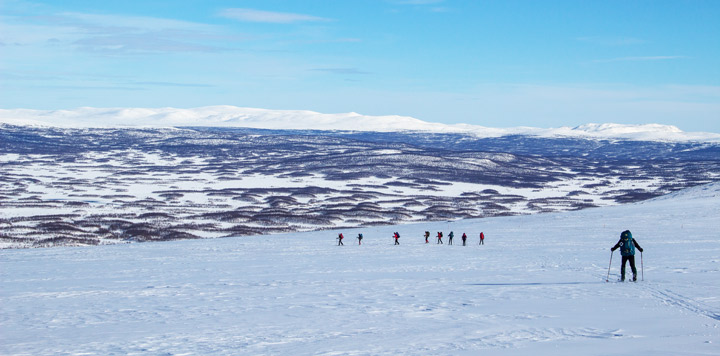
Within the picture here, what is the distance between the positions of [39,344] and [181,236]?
135ft

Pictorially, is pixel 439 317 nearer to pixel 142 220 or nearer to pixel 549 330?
pixel 549 330

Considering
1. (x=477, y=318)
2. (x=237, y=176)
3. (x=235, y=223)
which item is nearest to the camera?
(x=477, y=318)

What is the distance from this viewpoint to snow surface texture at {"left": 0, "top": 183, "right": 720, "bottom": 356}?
10242 mm

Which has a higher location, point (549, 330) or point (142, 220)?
point (549, 330)

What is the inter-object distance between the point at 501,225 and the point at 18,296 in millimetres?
29993

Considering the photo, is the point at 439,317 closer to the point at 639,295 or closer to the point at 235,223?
the point at 639,295

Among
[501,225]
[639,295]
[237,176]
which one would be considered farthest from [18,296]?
[237,176]

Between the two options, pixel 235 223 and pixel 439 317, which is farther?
pixel 235 223

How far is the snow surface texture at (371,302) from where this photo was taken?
33.6 feet

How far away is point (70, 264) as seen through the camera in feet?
82.1

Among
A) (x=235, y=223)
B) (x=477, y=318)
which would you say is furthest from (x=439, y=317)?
(x=235, y=223)

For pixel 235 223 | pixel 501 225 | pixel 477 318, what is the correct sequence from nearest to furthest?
pixel 477 318
pixel 501 225
pixel 235 223

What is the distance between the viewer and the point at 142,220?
201 feet

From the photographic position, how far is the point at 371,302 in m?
14.2
